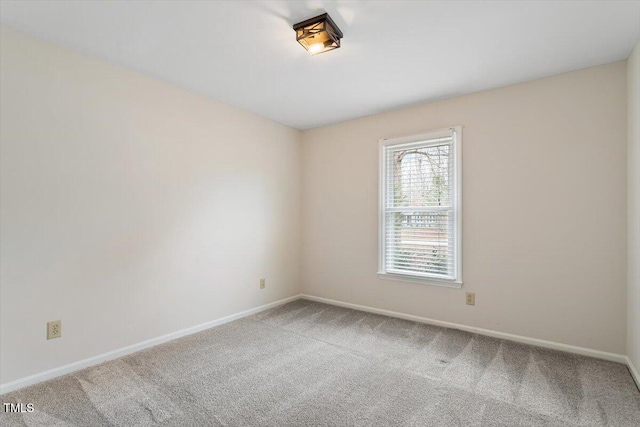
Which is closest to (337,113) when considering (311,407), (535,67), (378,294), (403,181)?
(403,181)

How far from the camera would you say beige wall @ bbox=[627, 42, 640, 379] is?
212 cm

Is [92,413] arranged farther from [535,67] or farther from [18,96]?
[535,67]

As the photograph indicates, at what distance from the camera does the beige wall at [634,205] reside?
6.94 feet

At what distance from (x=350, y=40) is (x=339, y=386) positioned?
241 centimetres

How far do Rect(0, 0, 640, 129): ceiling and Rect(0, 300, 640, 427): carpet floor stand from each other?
2.38m

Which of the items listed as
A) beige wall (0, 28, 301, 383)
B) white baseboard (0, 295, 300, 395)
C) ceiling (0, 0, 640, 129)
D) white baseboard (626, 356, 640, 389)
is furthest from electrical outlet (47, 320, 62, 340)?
white baseboard (626, 356, 640, 389)

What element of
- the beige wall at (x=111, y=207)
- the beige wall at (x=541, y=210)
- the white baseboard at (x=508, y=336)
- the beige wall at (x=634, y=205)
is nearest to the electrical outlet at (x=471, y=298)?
the beige wall at (x=541, y=210)

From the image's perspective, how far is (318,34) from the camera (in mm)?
1998


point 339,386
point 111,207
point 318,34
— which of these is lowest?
point 339,386

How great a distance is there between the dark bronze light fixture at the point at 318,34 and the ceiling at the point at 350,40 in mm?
51

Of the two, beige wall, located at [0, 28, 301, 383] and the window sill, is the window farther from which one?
beige wall, located at [0, 28, 301, 383]

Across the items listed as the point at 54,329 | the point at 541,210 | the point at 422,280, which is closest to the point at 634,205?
the point at 541,210

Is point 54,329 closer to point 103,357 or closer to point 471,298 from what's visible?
point 103,357

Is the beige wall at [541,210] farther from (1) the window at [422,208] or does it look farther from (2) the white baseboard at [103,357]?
(2) the white baseboard at [103,357]
